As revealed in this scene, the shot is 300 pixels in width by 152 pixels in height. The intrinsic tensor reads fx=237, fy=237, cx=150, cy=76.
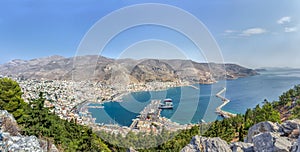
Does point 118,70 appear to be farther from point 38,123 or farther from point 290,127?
point 290,127

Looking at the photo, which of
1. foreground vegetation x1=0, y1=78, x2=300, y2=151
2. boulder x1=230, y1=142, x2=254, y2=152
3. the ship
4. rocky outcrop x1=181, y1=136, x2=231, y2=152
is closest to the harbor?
the ship

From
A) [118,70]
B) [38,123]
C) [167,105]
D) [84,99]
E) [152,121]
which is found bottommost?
[152,121]

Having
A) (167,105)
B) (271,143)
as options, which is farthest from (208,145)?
(167,105)

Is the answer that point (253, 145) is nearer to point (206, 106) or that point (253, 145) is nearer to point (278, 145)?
point (278, 145)

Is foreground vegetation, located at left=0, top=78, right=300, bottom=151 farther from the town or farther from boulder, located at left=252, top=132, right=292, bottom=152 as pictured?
boulder, located at left=252, top=132, right=292, bottom=152

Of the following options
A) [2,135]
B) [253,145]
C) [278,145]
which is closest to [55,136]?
[2,135]

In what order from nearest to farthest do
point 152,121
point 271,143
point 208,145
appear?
point 271,143 → point 208,145 → point 152,121
